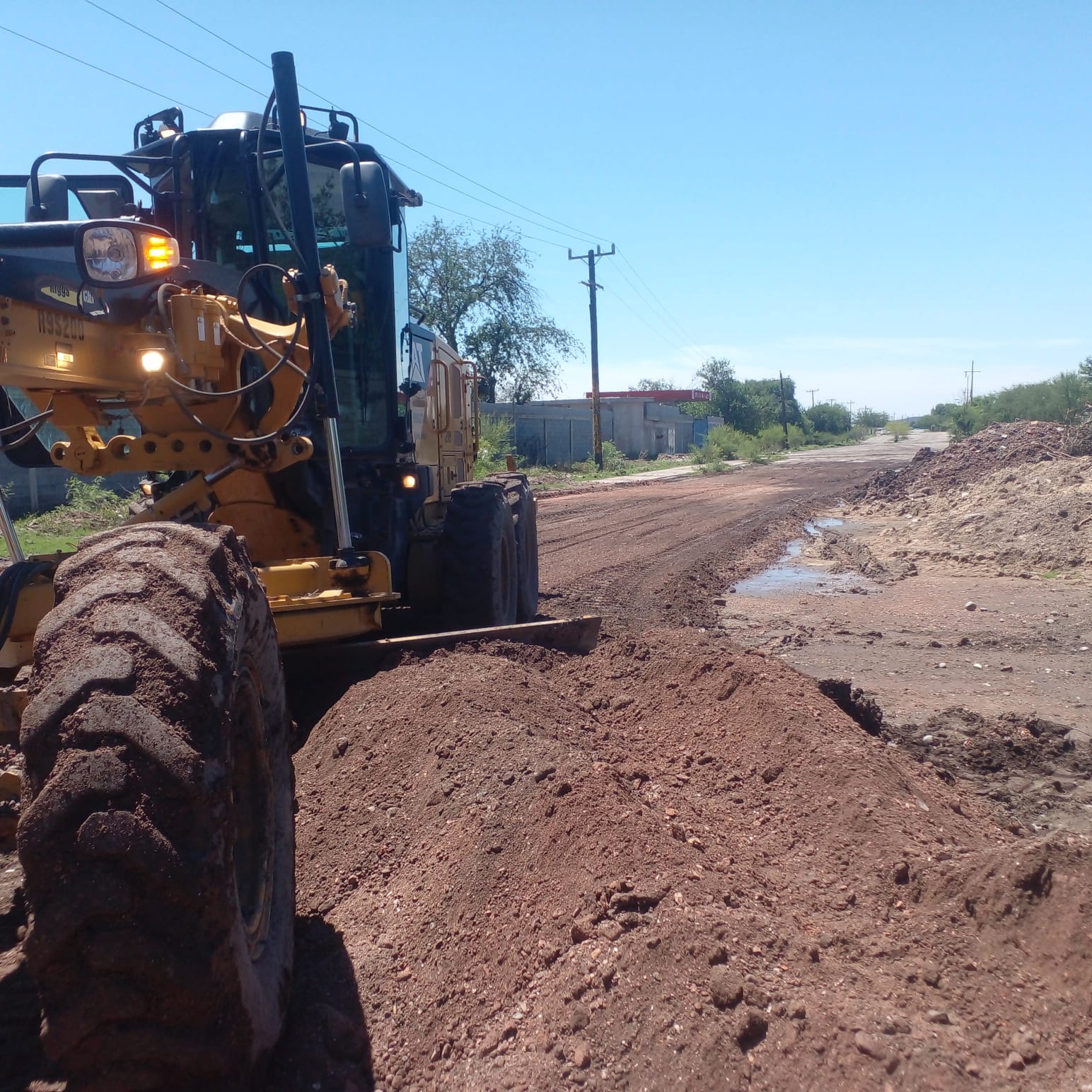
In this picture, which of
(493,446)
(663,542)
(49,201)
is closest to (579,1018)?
(49,201)

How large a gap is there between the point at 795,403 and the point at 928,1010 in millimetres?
102414

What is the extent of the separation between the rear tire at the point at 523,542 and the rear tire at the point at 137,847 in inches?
198

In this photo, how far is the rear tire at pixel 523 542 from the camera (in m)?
7.84

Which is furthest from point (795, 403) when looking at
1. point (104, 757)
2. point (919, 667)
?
point (104, 757)

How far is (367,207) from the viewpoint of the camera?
15.0 ft

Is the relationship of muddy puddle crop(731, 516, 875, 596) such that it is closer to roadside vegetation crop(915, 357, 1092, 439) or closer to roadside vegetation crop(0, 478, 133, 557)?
roadside vegetation crop(0, 478, 133, 557)

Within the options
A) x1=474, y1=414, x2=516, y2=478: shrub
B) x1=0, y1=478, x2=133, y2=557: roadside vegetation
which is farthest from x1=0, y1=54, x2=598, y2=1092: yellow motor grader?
x1=474, y1=414, x2=516, y2=478: shrub

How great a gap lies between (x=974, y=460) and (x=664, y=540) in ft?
39.7

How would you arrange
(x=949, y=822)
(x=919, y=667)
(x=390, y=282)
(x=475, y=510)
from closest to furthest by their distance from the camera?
(x=949, y=822)
(x=390, y=282)
(x=475, y=510)
(x=919, y=667)

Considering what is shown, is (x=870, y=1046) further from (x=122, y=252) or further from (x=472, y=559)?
(x=472, y=559)

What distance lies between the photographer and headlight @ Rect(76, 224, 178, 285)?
141 inches

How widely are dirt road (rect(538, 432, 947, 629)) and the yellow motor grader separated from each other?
3.37 metres

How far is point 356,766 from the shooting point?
4.50 metres

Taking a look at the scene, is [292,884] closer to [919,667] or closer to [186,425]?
[186,425]
